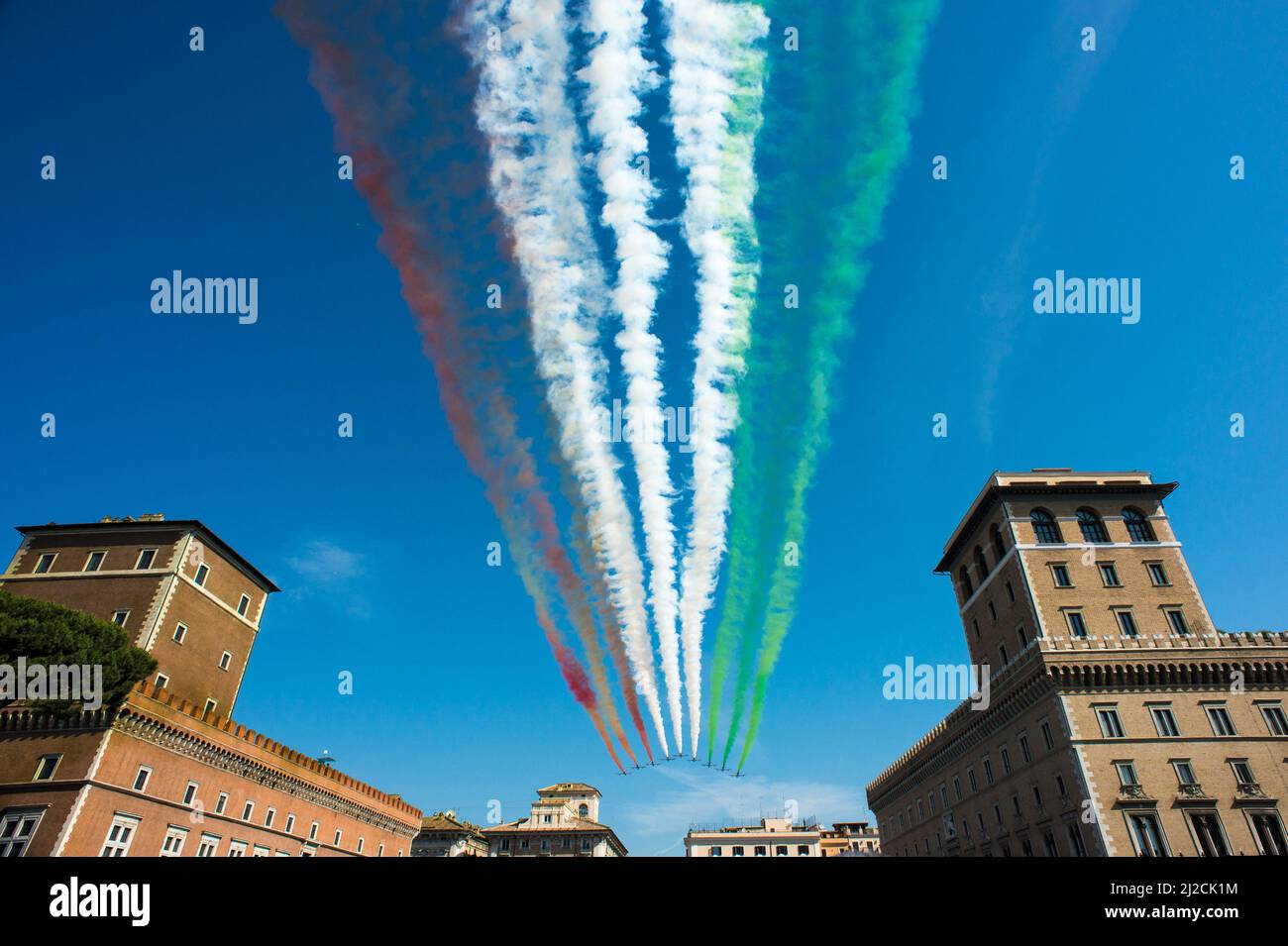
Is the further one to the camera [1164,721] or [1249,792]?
[1164,721]

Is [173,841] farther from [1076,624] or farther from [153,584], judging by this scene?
[1076,624]

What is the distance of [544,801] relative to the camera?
314 feet

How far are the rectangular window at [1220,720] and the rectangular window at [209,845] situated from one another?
205 ft

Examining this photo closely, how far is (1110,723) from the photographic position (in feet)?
140

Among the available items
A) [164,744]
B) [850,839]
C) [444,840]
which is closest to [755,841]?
[850,839]

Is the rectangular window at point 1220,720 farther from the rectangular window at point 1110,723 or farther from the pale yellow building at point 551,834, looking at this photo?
the pale yellow building at point 551,834

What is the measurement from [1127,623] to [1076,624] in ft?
11.3

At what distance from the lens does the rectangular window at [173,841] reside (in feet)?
137

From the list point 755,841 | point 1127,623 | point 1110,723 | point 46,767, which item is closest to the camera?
point 46,767

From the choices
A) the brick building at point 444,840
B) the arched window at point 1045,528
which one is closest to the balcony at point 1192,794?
the arched window at point 1045,528

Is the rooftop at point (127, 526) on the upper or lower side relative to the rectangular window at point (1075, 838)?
upper
